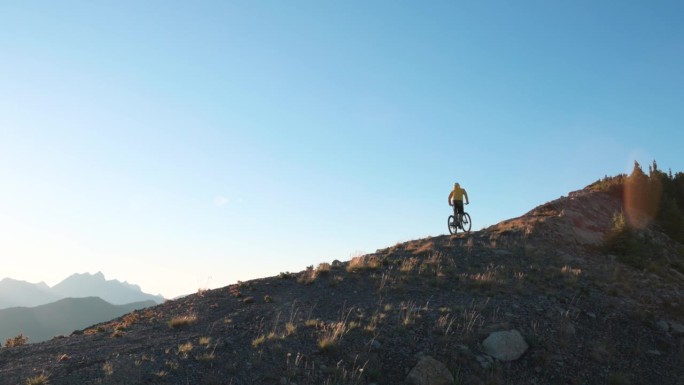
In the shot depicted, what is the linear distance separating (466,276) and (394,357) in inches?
276

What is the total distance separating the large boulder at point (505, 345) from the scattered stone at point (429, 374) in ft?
5.20

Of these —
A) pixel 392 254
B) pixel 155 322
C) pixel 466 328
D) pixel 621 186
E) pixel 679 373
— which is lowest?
pixel 679 373

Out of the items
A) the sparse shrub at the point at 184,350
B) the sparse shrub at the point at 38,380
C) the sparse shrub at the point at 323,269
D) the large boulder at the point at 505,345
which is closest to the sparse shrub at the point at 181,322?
the sparse shrub at the point at 184,350

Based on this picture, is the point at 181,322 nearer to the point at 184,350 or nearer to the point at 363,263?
the point at 184,350

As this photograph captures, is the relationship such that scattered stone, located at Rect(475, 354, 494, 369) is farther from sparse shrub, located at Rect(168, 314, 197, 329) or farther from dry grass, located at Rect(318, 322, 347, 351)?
sparse shrub, located at Rect(168, 314, 197, 329)

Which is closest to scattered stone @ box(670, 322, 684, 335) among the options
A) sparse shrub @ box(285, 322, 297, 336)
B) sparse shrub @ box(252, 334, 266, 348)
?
sparse shrub @ box(285, 322, 297, 336)

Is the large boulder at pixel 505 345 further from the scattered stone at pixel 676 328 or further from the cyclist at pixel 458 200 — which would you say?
the cyclist at pixel 458 200

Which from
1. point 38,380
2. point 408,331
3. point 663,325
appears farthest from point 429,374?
point 663,325

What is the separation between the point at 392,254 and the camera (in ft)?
70.7

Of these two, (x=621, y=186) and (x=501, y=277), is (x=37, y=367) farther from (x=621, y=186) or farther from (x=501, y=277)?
(x=621, y=186)

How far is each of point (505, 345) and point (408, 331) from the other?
7.61 ft

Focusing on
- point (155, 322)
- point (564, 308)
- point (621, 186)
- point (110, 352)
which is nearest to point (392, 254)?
point (564, 308)

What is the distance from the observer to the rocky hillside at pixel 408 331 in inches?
386

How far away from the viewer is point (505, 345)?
36.0ft
